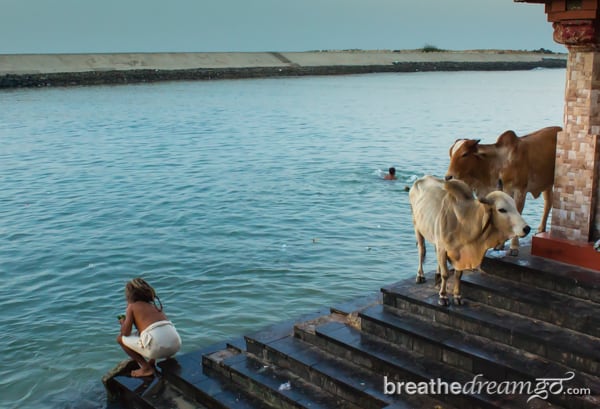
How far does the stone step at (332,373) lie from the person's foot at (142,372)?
1126 mm

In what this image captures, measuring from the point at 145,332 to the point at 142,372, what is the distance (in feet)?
1.79

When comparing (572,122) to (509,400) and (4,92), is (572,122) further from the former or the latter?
(4,92)

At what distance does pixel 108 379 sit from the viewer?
784 centimetres

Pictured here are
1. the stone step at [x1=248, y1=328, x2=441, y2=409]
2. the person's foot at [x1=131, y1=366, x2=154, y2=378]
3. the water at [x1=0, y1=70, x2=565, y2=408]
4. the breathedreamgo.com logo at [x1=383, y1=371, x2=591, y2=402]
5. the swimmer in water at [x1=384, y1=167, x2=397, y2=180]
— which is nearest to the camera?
the breathedreamgo.com logo at [x1=383, y1=371, x2=591, y2=402]

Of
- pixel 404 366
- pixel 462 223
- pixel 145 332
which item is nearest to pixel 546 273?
pixel 462 223

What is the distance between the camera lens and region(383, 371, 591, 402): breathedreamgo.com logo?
558cm

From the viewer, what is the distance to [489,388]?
582 centimetres

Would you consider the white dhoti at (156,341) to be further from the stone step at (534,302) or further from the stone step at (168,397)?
the stone step at (534,302)

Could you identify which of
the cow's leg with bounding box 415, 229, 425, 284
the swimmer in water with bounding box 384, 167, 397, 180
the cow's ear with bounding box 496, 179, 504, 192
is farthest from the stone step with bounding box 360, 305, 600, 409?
the swimmer in water with bounding box 384, 167, 397, 180

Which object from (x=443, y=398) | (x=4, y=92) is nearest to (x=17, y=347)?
(x=443, y=398)

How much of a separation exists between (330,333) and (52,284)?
712cm

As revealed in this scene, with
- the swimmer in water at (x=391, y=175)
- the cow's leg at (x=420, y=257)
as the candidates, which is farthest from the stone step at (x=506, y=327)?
the swimmer in water at (x=391, y=175)

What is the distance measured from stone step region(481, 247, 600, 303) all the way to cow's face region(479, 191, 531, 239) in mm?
714

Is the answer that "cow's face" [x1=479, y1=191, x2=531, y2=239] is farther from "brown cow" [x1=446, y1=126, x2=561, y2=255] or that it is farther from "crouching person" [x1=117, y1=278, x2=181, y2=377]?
"crouching person" [x1=117, y1=278, x2=181, y2=377]
